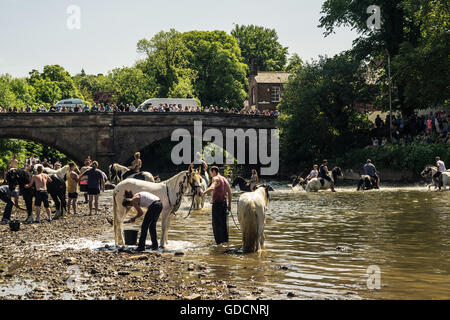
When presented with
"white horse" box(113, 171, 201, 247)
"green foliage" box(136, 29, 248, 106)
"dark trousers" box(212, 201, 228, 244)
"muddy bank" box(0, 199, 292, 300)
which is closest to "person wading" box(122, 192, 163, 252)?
"muddy bank" box(0, 199, 292, 300)

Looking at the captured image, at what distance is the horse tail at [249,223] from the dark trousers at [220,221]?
159 cm

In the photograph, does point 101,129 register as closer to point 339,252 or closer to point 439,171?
point 439,171

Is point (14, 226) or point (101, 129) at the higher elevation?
point (101, 129)

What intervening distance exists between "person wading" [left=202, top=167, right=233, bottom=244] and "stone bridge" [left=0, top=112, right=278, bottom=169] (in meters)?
36.6

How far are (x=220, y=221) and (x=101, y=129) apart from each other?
3675 centimetres

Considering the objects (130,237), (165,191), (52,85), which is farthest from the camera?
(52,85)

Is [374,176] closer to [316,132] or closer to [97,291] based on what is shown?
[316,132]

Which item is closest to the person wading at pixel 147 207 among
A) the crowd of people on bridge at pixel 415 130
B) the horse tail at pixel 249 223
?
the horse tail at pixel 249 223

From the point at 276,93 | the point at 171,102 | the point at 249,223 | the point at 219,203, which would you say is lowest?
the point at 249,223

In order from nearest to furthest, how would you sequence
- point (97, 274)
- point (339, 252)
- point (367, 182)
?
point (97, 274)
point (339, 252)
point (367, 182)

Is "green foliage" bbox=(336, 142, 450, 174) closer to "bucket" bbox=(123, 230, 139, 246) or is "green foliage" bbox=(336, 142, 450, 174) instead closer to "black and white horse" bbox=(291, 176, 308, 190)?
"black and white horse" bbox=(291, 176, 308, 190)

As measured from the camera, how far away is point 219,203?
14109 millimetres

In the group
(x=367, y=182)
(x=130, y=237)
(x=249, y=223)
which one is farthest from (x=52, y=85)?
(x=249, y=223)
